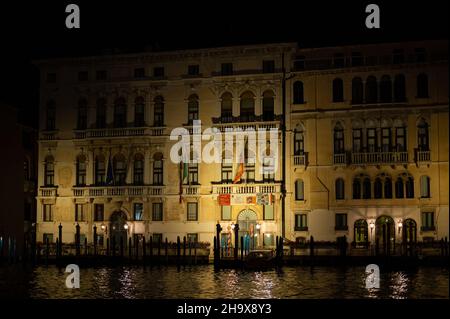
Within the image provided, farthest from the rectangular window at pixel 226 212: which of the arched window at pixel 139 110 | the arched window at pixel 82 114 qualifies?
the arched window at pixel 82 114

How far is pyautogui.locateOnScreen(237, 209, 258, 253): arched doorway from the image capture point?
44531 mm

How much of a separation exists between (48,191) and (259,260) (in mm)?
15022

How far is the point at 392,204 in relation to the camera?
4325 cm

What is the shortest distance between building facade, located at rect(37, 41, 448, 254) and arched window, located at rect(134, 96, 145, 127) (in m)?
0.08

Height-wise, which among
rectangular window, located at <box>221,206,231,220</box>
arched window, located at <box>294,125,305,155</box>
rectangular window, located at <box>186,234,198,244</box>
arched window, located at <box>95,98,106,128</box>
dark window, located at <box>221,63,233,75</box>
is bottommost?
rectangular window, located at <box>186,234,198,244</box>

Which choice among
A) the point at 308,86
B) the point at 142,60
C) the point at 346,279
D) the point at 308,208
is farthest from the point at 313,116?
the point at 346,279

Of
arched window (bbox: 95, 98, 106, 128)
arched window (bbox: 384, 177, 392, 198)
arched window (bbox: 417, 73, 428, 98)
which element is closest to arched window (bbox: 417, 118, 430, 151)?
arched window (bbox: 417, 73, 428, 98)

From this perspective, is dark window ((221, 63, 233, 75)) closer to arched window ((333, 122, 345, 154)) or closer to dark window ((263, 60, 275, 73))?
dark window ((263, 60, 275, 73))

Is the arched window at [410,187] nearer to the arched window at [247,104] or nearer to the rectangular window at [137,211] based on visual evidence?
the arched window at [247,104]

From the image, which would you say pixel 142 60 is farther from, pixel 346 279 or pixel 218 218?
pixel 346 279

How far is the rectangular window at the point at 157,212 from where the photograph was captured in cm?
4631

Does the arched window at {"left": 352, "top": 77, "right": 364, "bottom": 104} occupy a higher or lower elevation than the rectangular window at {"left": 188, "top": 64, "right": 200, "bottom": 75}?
lower

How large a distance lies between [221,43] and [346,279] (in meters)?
18.3

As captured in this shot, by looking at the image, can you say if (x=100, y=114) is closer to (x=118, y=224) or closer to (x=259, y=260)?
(x=118, y=224)
